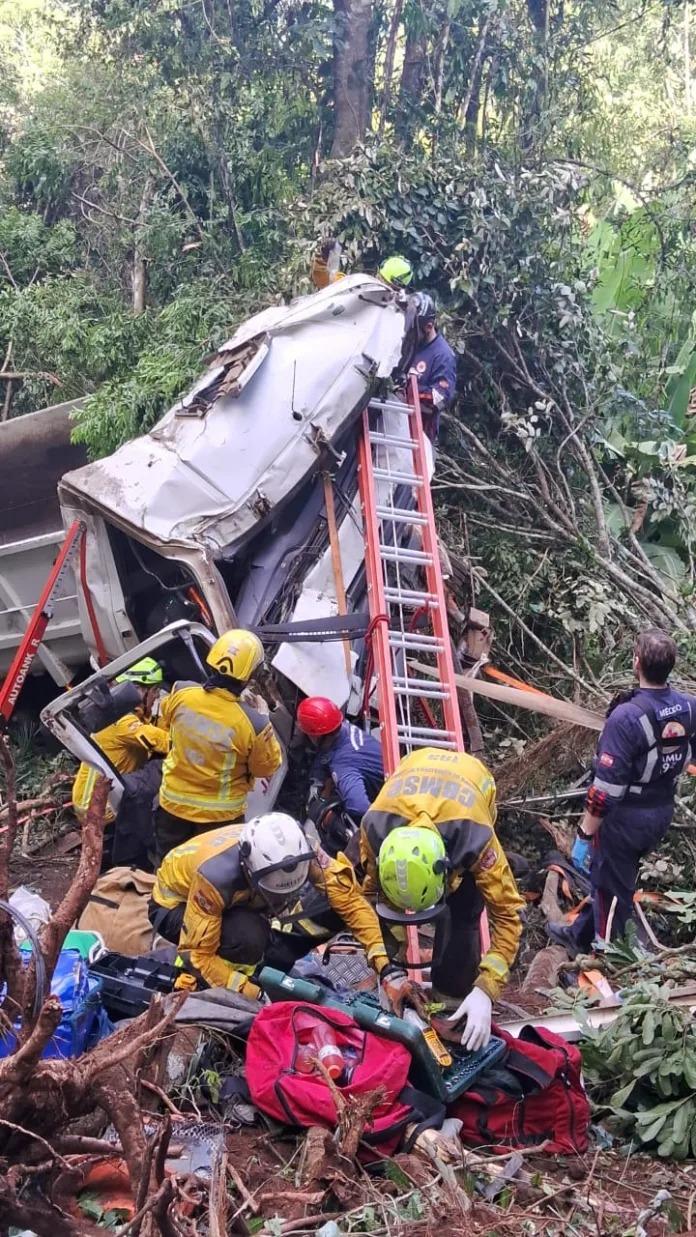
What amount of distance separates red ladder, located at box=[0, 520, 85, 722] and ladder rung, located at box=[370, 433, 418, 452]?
1749 millimetres

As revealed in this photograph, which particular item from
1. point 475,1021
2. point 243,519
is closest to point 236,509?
point 243,519

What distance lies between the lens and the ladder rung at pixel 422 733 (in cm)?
570

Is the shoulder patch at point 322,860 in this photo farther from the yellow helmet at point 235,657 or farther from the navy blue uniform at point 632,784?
the navy blue uniform at point 632,784

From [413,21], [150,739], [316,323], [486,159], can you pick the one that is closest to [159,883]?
[150,739]

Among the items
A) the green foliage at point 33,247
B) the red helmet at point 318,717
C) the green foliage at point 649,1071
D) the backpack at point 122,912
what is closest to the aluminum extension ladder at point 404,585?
the red helmet at point 318,717

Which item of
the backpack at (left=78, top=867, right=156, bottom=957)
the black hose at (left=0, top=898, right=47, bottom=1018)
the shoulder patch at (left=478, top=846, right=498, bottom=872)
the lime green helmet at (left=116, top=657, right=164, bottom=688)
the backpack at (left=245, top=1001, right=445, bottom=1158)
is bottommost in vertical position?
the backpack at (left=78, top=867, right=156, bottom=957)

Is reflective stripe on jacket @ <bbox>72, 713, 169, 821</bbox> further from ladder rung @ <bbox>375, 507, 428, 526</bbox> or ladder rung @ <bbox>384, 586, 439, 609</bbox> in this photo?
ladder rung @ <bbox>375, 507, 428, 526</bbox>

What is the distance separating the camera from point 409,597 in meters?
6.18

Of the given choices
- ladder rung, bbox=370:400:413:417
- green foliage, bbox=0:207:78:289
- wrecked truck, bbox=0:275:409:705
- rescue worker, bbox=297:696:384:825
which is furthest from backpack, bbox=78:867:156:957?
green foliage, bbox=0:207:78:289

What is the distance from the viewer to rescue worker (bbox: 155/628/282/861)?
15.7 feet

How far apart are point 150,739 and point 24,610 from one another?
1285 millimetres

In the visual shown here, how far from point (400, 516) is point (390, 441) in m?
0.48

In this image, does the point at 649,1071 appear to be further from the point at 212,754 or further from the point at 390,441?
the point at 390,441

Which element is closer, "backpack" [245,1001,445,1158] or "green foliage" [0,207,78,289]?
"backpack" [245,1001,445,1158]
